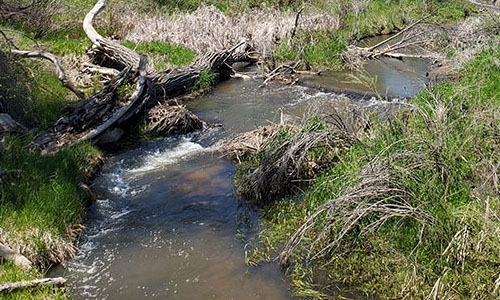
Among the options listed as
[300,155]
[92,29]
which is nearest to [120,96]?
[92,29]

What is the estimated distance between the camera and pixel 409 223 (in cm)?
513

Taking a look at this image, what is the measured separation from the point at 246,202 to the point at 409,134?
2460 mm

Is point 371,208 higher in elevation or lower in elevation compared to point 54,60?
higher

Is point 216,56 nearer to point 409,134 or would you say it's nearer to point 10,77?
point 10,77

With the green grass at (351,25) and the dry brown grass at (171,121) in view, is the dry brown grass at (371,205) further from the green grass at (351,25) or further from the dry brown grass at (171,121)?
the green grass at (351,25)

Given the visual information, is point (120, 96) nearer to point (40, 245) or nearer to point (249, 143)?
point (249, 143)

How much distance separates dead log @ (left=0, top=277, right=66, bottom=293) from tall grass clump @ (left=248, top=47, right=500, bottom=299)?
7.69ft

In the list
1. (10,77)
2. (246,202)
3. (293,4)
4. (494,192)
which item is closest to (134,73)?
(10,77)

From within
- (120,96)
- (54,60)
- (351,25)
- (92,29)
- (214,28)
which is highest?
(54,60)

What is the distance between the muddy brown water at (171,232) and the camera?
529 centimetres

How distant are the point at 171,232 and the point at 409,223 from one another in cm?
302

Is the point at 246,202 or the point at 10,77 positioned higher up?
the point at 10,77

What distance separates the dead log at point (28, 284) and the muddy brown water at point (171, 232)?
0.29m

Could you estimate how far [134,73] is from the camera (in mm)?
10516
